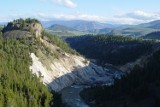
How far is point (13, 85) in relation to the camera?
142 meters

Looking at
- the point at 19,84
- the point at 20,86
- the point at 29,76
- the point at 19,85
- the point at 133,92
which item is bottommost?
the point at 133,92

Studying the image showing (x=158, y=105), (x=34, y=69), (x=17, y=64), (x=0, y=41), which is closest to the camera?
(x=158, y=105)

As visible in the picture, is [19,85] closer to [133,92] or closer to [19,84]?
[19,84]

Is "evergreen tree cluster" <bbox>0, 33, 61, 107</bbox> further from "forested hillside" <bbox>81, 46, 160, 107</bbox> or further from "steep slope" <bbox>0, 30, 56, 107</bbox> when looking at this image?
"forested hillside" <bbox>81, 46, 160, 107</bbox>

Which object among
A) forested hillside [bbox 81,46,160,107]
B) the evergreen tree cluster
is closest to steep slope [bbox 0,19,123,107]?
the evergreen tree cluster

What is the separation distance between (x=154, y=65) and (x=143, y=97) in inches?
1009

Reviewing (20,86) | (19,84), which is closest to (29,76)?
(19,84)

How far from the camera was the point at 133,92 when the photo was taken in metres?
135

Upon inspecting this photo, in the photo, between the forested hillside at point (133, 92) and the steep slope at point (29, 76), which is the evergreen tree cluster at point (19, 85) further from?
the forested hillside at point (133, 92)

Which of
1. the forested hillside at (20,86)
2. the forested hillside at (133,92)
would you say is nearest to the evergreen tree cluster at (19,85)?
the forested hillside at (20,86)

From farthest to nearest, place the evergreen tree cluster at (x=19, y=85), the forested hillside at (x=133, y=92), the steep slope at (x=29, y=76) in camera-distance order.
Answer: the steep slope at (x=29, y=76) < the evergreen tree cluster at (x=19, y=85) < the forested hillside at (x=133, y=92)

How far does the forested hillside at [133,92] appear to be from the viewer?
416 ft

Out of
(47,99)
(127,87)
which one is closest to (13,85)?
(47,99)

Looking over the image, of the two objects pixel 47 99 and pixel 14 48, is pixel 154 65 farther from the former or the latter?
pixel 14 48
